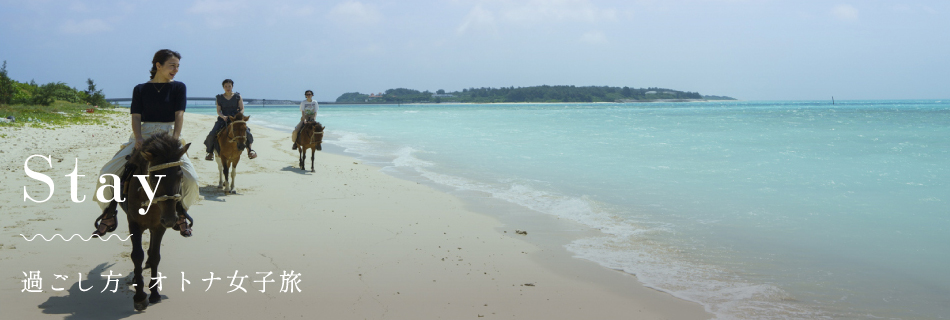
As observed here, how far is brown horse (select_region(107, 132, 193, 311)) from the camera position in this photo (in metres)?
4.02

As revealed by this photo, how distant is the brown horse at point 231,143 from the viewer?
9.37 m

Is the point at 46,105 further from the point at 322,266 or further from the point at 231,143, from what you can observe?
the point at 322,266

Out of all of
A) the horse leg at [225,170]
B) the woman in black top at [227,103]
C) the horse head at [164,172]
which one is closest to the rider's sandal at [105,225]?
the horse head at [164,172]

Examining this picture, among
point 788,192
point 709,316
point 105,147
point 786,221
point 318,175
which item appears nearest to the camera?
point 709,316

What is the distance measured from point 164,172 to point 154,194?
0.16 metres

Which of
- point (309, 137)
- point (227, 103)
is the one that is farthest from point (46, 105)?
point (227, 103)

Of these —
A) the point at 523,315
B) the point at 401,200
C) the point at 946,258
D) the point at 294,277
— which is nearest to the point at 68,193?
the point at 401,200

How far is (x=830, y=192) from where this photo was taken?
10617 mm

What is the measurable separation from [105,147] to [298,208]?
31.2 feet

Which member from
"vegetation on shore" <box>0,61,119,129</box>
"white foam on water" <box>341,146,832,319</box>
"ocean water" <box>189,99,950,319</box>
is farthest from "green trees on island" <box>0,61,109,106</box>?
"white foam on water" <box>341,146,832,319</box>

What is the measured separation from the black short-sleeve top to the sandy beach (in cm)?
137

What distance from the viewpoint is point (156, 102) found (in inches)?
179

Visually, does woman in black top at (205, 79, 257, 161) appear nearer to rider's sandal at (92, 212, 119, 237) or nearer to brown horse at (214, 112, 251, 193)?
brown horse at (214, 112, 251, 193)

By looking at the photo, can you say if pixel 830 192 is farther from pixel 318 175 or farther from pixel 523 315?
pixel 318 175
